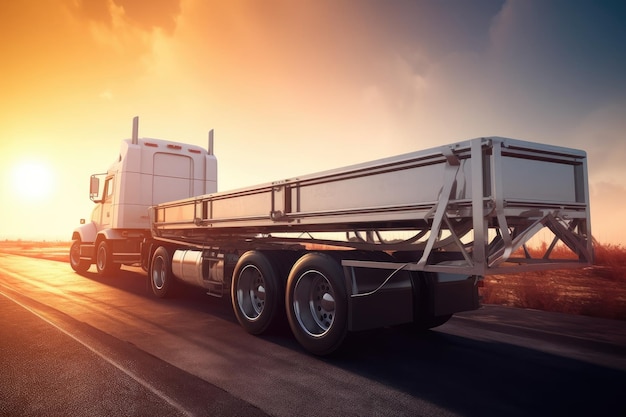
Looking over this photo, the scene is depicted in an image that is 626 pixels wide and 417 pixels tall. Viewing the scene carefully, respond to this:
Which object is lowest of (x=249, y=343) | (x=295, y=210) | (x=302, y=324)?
(x=249, y=343)

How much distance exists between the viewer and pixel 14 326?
5.99m

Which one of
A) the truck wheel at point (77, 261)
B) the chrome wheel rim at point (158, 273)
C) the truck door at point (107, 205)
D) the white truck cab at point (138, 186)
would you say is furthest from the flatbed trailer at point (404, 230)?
the truck wheel at point (77, 261)

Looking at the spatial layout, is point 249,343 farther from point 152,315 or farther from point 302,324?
point 152,315

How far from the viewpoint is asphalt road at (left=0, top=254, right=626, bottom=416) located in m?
3.24

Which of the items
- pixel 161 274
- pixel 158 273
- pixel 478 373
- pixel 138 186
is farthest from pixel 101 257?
pixel 478 373

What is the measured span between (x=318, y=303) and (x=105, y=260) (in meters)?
8.81

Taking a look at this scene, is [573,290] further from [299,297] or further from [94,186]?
[94,186]

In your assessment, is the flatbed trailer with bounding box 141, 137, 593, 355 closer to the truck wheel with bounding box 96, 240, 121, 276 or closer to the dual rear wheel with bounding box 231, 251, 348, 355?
the dual rear wheel with bounding box 231, 251, 348, 355

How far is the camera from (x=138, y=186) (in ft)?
34.5

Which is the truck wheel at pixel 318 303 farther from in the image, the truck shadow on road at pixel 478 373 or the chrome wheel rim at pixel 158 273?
the chrome wheel rim at pixel 158 273

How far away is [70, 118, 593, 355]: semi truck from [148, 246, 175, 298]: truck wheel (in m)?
1.32

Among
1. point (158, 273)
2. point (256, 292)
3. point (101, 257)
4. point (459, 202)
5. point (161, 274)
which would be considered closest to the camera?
point (459, 202)

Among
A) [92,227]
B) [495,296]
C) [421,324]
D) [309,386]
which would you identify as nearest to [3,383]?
[309,386]

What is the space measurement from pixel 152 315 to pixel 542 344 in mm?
6069
